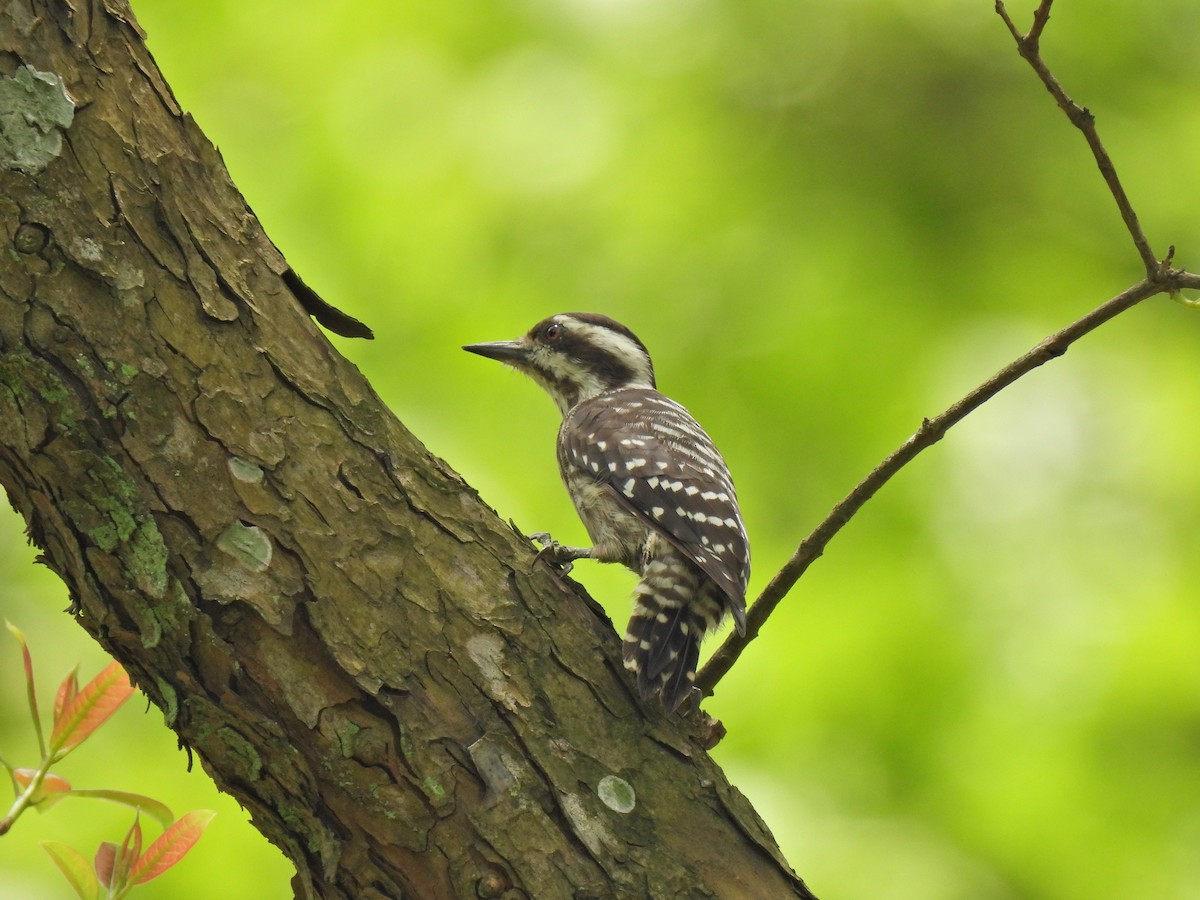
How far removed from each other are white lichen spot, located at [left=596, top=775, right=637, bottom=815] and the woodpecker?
0.21m

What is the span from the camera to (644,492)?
355cm

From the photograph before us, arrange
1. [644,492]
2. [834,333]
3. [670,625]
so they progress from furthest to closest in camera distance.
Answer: [834,333] → [644,492] → [670,625]

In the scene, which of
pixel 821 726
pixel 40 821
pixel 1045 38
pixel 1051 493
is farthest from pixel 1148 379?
pixel 40 821

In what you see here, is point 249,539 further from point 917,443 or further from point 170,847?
point 917,443

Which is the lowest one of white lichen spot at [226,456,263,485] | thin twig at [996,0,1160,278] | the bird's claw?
white lichen spot at [226,456,263,485]

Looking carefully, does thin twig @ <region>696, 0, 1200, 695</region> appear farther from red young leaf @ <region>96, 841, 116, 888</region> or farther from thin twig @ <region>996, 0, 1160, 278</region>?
red young leaf @ <region>96, 841, 116, 888</region>

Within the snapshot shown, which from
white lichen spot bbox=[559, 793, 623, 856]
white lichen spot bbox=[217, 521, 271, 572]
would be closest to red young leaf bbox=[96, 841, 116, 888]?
white lichen spot bbox=[217, 521, 271, 572]

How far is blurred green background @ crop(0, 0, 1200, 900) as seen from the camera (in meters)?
4.65

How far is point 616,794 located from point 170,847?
2.67ft

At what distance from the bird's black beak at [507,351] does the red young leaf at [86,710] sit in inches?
102

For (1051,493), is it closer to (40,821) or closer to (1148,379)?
(1148,379)

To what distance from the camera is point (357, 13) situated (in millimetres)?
6156

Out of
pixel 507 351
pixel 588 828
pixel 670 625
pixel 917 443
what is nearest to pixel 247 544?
pixel 588 828

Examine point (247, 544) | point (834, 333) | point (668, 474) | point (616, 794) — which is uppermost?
point (834, 333)
